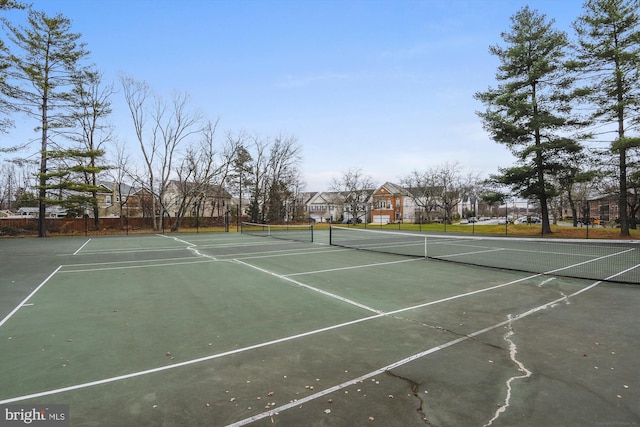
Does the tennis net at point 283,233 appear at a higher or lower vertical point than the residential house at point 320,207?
lower

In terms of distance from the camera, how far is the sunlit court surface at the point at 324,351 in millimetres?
2984

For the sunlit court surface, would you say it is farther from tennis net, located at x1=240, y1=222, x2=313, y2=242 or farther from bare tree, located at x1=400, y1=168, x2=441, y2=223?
bare tree, located at x1=400, y1=168, x2=441, y2=223

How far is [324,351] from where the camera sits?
4.33m

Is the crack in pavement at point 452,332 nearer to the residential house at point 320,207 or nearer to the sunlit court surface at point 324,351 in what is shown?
the sunlit court surface at point 324,351

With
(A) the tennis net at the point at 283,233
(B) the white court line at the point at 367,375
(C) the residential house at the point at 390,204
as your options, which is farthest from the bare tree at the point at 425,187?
(B) the white court line at the point at 367,375

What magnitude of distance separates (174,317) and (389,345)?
12.8ft

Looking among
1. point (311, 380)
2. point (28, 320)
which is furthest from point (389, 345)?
point (28, 320)

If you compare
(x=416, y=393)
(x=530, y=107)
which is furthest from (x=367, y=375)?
Result: (x=530, y=107)

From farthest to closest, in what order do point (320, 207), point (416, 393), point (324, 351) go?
point (320, 207), point (324, 351), point (416, 393)
